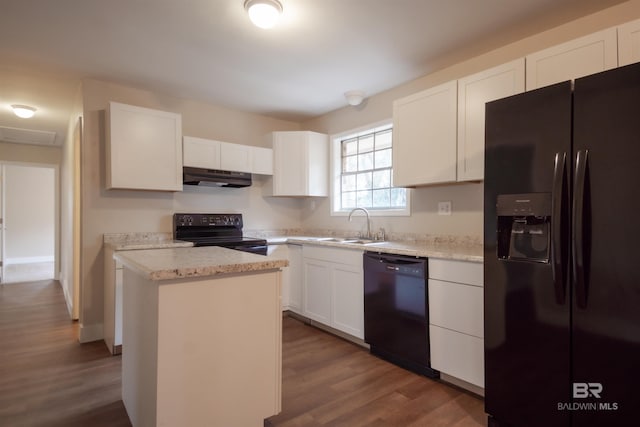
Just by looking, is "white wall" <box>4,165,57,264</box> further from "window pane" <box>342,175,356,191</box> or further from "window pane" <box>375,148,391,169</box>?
"window pane" <box>375,148,391,169</box>

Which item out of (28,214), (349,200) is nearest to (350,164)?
(349,200)

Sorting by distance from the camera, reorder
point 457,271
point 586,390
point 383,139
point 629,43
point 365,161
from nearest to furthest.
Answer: point 586,390
point 629,43
point 457,271
point 383,139
point 365,161

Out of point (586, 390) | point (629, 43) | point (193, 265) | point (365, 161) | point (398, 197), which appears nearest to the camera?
point (193, 265)

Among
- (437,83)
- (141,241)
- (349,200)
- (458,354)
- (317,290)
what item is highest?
(437,83)

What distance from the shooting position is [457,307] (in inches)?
85.2

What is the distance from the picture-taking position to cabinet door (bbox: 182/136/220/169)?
339cm

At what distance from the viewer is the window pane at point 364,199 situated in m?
3.79

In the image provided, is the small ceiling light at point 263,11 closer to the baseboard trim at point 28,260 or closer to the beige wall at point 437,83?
the beige wall at point 437,83

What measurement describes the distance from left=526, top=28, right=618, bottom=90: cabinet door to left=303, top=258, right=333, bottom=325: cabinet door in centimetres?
220

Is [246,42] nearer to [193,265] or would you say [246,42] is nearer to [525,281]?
[193,265]

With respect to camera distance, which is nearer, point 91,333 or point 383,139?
point 91,333

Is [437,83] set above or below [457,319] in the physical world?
above

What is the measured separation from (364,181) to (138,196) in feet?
7.96

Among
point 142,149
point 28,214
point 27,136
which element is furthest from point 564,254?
point 28,214
